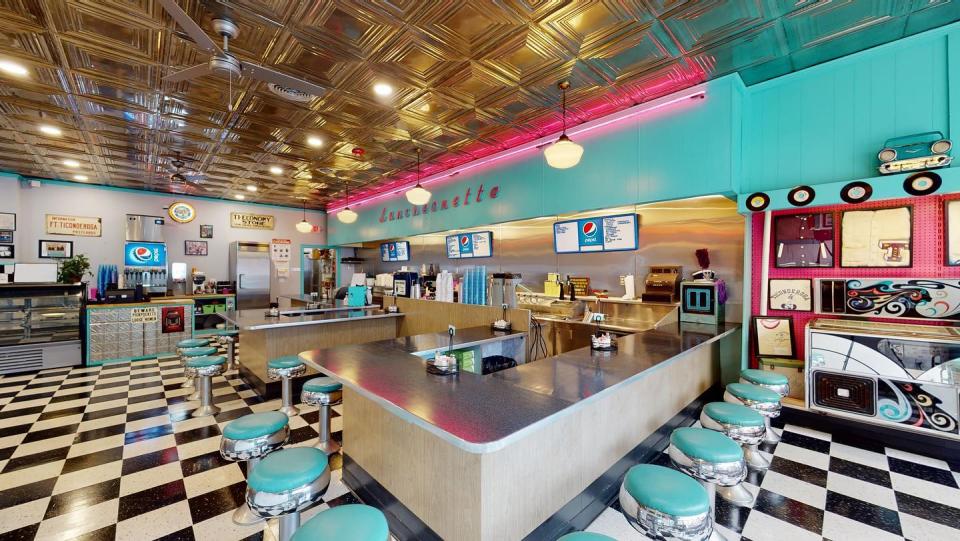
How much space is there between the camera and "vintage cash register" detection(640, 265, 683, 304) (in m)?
4.11

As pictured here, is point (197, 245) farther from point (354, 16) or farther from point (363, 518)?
point (363, 518)

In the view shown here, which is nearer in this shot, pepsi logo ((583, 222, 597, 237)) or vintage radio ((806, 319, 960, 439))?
vintage radio ((806, 319, 960, 439))

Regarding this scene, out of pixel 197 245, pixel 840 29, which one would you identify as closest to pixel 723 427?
pixel 840 29

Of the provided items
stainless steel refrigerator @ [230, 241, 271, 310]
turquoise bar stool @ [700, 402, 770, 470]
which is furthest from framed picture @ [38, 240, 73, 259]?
turquoise bar stool @ [700, 402, 770, 470]

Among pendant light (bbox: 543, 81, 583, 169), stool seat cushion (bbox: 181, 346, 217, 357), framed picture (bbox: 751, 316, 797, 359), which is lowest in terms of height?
stool seat cushion (bbox: 181, 346, 217, 357)

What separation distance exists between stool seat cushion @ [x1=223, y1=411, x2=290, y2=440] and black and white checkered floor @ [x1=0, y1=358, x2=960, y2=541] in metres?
0.60

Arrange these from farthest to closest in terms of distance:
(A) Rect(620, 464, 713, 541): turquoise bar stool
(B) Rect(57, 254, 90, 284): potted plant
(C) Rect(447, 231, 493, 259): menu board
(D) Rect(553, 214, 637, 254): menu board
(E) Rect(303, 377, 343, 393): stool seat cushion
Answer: (C) Rect(447, 231, 493, 259): menu board < (B) Rect(57, 254, 90, 284): potted plant < (D) Rect(553, 214, 637, 254): menu board < (E) Rect(303, 377, 343, 393): stool seat cushion < (A) Rect(620, 464, 713, 541): turquoise bar stool

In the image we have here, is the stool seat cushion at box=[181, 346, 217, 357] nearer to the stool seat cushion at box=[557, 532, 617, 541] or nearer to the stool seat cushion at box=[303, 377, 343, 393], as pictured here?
the stool seat cushion at box=[303, 377, 343, 393]

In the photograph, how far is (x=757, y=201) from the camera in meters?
3.42

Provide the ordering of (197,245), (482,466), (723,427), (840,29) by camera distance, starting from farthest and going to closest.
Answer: (197,245) → (840,29) → (723,427) → (482,466)

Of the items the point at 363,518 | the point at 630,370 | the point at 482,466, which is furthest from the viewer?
the point at 630,370

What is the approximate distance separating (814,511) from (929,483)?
106cm

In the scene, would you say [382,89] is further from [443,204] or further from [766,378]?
[766,378]

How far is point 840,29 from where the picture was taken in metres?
2.77
